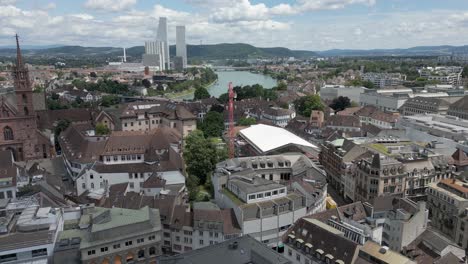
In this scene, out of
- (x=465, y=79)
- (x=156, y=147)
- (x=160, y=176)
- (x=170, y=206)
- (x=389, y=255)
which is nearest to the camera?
(x=389, y=255)

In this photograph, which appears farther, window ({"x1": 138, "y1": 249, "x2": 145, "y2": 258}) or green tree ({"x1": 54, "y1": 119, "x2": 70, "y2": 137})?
green tree ({"x1": 54, "y1": 119, "x2": 70, "y2": 137})

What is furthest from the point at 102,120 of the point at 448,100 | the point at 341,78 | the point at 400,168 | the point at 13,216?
the point at 341,78

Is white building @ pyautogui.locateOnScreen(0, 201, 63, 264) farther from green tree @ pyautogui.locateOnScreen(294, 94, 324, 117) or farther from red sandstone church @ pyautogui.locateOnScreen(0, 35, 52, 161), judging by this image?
green tree @ pyautogui.locateOnScreen(294, 94, 324, 117)

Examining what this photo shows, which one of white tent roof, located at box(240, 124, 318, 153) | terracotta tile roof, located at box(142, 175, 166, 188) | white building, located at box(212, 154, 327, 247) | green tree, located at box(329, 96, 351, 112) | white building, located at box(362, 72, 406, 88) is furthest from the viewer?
white building, located at box(362, 72, 406, 88)

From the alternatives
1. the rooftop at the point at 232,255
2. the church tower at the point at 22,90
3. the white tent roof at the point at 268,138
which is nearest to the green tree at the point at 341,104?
the white tent roof at the point at 268,138

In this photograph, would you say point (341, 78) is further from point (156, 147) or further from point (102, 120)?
point (156, 147)

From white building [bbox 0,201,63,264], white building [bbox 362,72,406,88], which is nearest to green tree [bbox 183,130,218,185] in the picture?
white building [bbox 0,201,63,264]
